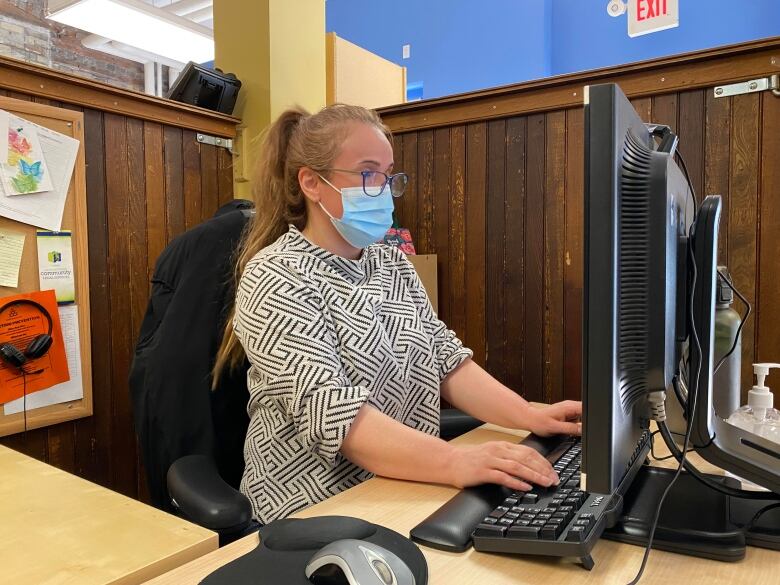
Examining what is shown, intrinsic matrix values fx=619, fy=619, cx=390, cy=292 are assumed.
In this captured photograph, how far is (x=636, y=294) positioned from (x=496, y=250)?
1.56 m

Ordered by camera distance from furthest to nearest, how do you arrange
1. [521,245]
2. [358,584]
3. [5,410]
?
[521,245] → [5,410] → [358,584]

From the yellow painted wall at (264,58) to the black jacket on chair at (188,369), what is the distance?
1.04 metres

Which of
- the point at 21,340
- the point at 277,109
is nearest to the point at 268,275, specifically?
the point at 21,340

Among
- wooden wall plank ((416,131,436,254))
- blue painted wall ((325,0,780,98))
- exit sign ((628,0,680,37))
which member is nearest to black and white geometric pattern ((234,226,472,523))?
wooden wall plank ((416,131,436,254))

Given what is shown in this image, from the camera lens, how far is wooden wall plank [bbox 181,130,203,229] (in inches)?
83.4

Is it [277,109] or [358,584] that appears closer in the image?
[358,584]

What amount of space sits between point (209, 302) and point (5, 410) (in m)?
0.79

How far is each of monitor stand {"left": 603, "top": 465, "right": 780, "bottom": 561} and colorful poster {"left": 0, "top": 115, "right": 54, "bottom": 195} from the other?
5.29ft

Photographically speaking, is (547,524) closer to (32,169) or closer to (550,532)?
(550,532)

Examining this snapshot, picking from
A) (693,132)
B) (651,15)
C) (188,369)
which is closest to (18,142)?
(188,369)

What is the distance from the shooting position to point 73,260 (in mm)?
1765

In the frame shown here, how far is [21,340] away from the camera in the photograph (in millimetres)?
1636

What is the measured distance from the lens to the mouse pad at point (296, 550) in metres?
0.61

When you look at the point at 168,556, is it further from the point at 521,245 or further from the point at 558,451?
the point at 521,245
